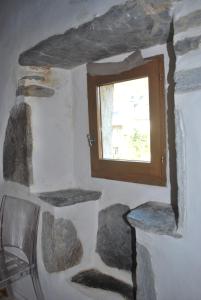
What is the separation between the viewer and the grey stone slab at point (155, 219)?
1.10m

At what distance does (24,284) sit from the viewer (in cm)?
197

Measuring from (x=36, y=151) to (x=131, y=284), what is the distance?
3.23 ft

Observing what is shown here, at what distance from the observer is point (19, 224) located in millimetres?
1854

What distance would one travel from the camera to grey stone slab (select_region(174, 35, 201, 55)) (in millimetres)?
945

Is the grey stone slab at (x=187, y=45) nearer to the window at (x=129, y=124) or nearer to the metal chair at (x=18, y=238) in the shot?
the window at (x=129, y=124)

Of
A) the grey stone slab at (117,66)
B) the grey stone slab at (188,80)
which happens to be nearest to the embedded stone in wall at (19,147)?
the grey stone slab at (117,66)

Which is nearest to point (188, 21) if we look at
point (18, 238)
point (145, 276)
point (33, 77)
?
point (145, 276)

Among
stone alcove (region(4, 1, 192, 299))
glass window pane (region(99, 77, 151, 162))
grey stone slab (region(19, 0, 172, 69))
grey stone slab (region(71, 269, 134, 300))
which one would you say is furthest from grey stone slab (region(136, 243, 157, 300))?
grey stone slab (region(19, 0, 172, 69))

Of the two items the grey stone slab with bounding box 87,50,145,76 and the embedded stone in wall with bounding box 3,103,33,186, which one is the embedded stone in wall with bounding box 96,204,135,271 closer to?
the embedded stone in wall with bounding box 3,103,33,186

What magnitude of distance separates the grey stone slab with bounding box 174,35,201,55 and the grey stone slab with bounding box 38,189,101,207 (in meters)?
1.06

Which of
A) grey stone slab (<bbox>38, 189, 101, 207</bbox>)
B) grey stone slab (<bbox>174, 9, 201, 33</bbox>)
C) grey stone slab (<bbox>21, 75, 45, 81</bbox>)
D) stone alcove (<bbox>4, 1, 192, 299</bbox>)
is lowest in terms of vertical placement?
grey stone slab (<bbox>38, 189, 101, 207</bbox>)

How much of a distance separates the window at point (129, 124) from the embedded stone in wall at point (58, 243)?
38 centimetres

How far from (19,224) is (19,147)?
498 mm

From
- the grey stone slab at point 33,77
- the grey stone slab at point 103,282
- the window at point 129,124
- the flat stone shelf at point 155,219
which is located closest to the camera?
the flat stone shelf at point 155,219
